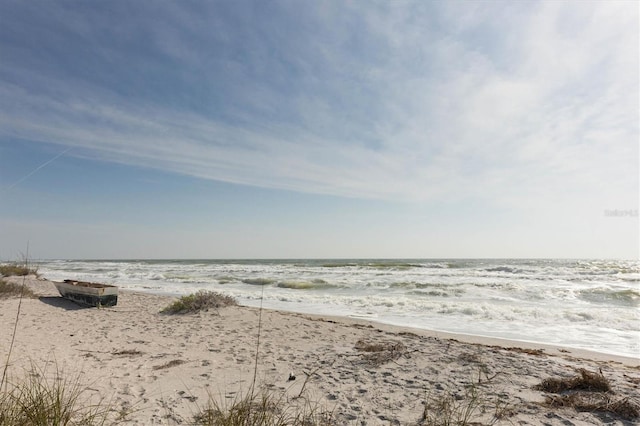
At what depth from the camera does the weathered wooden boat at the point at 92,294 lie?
12.3 m

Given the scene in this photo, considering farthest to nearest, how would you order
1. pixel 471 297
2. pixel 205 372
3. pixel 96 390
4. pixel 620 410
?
pixel 471 297 → pixel 205 372 → pixel 96 390 → pixel 620 410

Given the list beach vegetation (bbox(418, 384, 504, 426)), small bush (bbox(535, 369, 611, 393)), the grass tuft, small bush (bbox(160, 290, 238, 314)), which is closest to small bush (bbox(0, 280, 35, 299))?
small bush (bbox(160, 290, 238, 314))

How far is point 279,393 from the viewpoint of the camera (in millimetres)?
5113

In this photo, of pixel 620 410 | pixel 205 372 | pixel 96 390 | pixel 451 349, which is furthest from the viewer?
pixel 451 349

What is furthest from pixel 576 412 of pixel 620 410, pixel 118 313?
pixel 118 313

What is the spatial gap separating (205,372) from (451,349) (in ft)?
15.9

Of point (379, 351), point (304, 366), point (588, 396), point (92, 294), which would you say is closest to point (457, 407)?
point (588, 396)

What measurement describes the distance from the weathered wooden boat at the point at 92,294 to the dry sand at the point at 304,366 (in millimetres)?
1882

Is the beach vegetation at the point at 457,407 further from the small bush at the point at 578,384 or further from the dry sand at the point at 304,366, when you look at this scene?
the small bush at the point at 578,384

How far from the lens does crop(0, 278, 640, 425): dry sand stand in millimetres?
4598

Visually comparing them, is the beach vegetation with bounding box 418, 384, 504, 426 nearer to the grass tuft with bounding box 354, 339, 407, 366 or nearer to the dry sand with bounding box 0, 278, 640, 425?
the dry sand with bounding box 0, 278, 640, 425

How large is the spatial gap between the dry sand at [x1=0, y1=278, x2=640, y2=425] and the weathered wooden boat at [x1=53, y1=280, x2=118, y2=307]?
1882mm

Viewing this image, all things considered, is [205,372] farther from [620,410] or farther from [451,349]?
[620,410]

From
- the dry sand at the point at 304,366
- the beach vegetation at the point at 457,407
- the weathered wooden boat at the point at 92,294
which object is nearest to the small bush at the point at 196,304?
the dry sand at the point at 304,366
